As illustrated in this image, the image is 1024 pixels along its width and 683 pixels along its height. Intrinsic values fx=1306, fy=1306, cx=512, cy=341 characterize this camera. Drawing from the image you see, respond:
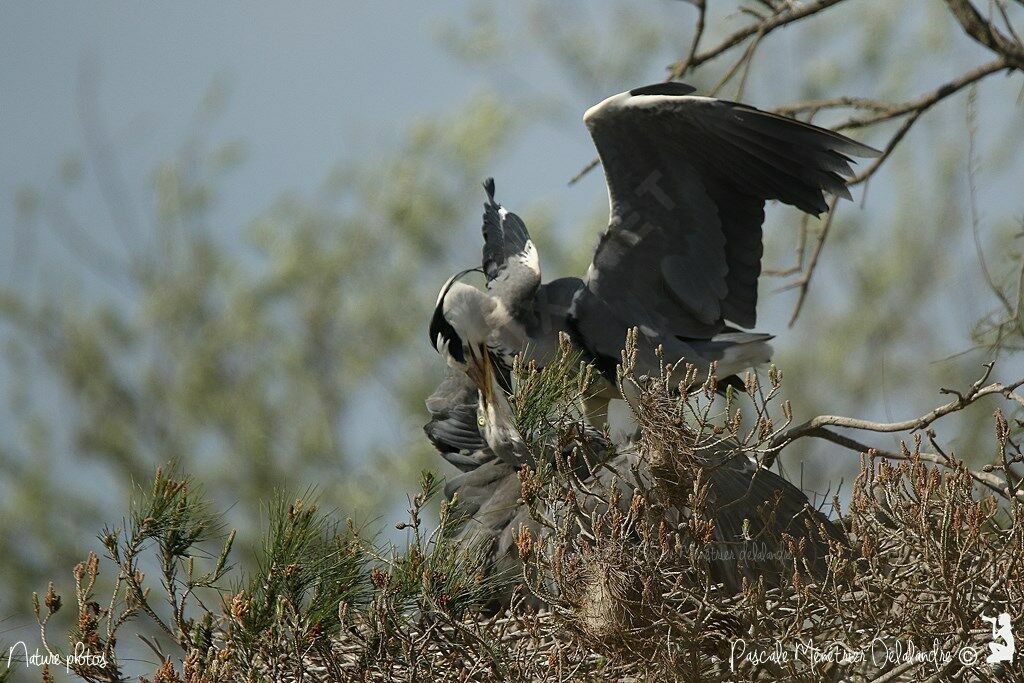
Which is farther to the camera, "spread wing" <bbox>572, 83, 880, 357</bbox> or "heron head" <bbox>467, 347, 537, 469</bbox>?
"spread wing" <bbox>572, 83, 880, 357</bbox>

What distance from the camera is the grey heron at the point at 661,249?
395 centimetres

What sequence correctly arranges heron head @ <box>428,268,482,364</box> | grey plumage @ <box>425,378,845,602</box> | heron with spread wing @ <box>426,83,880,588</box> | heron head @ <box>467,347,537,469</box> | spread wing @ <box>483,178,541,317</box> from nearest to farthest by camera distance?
1. grey plumage @ <box>425,378,845,602</box>
2. heron head @ <box>467,347,537,469</box>
3. heron with spread wing @ <box>426,83,880,588</box>
4. heron head @ <box>428,268,482,364</box>
5. spread wing @ <box>483,178,541,317</box>

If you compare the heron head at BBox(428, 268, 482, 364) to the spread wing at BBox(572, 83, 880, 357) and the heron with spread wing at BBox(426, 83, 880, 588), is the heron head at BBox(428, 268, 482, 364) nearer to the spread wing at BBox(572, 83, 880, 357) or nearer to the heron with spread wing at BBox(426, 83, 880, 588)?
the heron with spread wing at BBox(426, 83, 880, 588)

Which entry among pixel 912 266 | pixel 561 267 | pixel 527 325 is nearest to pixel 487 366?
pixel 527 325

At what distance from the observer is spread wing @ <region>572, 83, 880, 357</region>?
12.9 ft

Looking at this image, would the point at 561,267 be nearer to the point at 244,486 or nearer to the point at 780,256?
the point at 780,256

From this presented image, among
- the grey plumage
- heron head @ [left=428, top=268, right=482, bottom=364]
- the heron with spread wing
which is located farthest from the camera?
heron head @ [left=428, top=268, right=482, bottom=364]

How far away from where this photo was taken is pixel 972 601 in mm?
2312

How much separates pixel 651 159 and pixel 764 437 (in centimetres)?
187

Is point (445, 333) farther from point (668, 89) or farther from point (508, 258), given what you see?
point (668, 89)

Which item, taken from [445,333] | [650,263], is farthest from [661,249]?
[445,333]

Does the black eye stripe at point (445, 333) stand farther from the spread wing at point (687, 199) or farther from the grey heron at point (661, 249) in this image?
the spread wing at point (687, 199)

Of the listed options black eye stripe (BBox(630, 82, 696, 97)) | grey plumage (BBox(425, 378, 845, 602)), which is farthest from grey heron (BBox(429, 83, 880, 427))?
grey plumage (BBox(425, 378, 845, 602))

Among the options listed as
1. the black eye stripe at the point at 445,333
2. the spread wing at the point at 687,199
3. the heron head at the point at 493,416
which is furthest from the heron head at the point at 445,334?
the spread wing at the point at 687,199
